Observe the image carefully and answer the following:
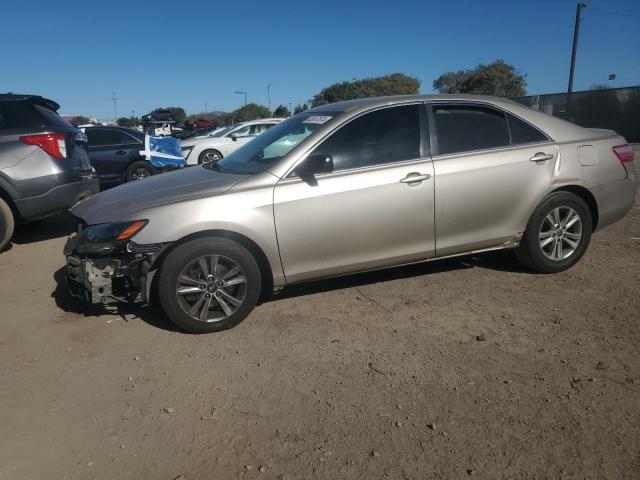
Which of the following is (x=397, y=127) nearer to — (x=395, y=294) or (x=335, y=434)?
(x=395, y=294)

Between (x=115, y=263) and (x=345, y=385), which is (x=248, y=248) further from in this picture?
(x=345, y=385)

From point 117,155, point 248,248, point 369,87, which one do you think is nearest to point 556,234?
point 248,248

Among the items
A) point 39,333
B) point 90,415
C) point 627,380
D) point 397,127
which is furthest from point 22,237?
point 627,380

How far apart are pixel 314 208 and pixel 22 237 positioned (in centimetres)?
498

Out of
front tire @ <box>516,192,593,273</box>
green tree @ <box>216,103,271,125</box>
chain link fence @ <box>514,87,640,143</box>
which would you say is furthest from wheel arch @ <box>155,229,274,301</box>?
green tree @ <box>216,103,271,125</box>

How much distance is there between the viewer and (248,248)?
12.3 ft

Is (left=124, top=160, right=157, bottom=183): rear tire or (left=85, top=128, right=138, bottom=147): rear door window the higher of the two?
(left=85, top=128, right=138, bottom=147): rear door window

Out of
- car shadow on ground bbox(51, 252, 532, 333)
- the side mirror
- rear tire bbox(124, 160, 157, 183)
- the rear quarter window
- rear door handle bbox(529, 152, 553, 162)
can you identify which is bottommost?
car shadow on ground bbox(51, 252, 532, 333)

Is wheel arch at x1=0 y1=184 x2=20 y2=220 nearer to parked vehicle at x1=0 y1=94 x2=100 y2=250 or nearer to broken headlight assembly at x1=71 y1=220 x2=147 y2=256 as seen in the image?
parked vehicle at x1=0 y1=94 x2=100 y2=250

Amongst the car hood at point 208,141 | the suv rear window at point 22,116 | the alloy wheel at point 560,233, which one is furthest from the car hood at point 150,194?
the car hood at point 208,141

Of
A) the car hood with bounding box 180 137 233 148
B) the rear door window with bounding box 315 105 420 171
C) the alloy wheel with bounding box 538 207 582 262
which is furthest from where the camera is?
the car hood with bounding box 180 137 233 148

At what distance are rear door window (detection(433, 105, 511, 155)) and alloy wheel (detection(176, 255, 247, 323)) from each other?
197cm

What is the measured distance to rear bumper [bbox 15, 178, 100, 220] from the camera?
5648 mm

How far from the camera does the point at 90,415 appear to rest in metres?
2.75
